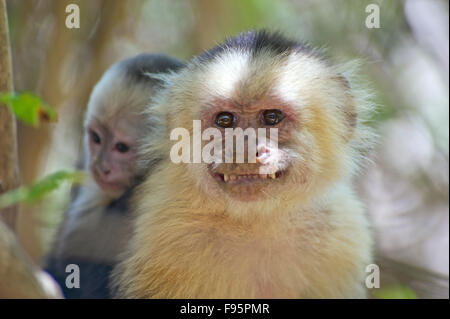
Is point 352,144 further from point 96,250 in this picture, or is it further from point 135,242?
point 96,250

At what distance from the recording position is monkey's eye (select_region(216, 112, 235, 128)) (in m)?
3.05

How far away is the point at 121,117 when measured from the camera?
3.96 m

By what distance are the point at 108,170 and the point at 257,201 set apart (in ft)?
3.76

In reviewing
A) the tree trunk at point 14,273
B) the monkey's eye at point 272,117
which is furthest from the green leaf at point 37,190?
the monkey's eye at point 272,117

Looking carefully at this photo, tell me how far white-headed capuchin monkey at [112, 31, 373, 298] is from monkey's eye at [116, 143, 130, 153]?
50 cm

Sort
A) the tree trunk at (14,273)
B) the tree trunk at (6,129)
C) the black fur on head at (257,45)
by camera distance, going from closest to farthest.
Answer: the tree trunk at (14,273) → the tree trunk at (6,129) → the black fur on head at (257,45)

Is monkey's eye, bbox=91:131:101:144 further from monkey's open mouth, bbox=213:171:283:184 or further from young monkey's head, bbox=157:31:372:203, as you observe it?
monkey's open mouth, bbox=213:171:283:184

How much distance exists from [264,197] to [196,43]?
2.89 metres

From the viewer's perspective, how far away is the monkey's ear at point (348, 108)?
3414 millimetres

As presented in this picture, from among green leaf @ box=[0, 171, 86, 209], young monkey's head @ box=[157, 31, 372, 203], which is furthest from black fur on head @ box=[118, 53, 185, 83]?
green leaf @ box=[0, 171, 86, 209]

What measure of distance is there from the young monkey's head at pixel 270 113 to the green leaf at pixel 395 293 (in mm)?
1151

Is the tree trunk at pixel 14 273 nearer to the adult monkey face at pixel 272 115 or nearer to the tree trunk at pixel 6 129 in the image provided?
the tree trunk at pixel 6 129

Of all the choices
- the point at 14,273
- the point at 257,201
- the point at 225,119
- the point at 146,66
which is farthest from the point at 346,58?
the point at 14,273

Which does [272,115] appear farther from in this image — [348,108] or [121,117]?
[121,117]
